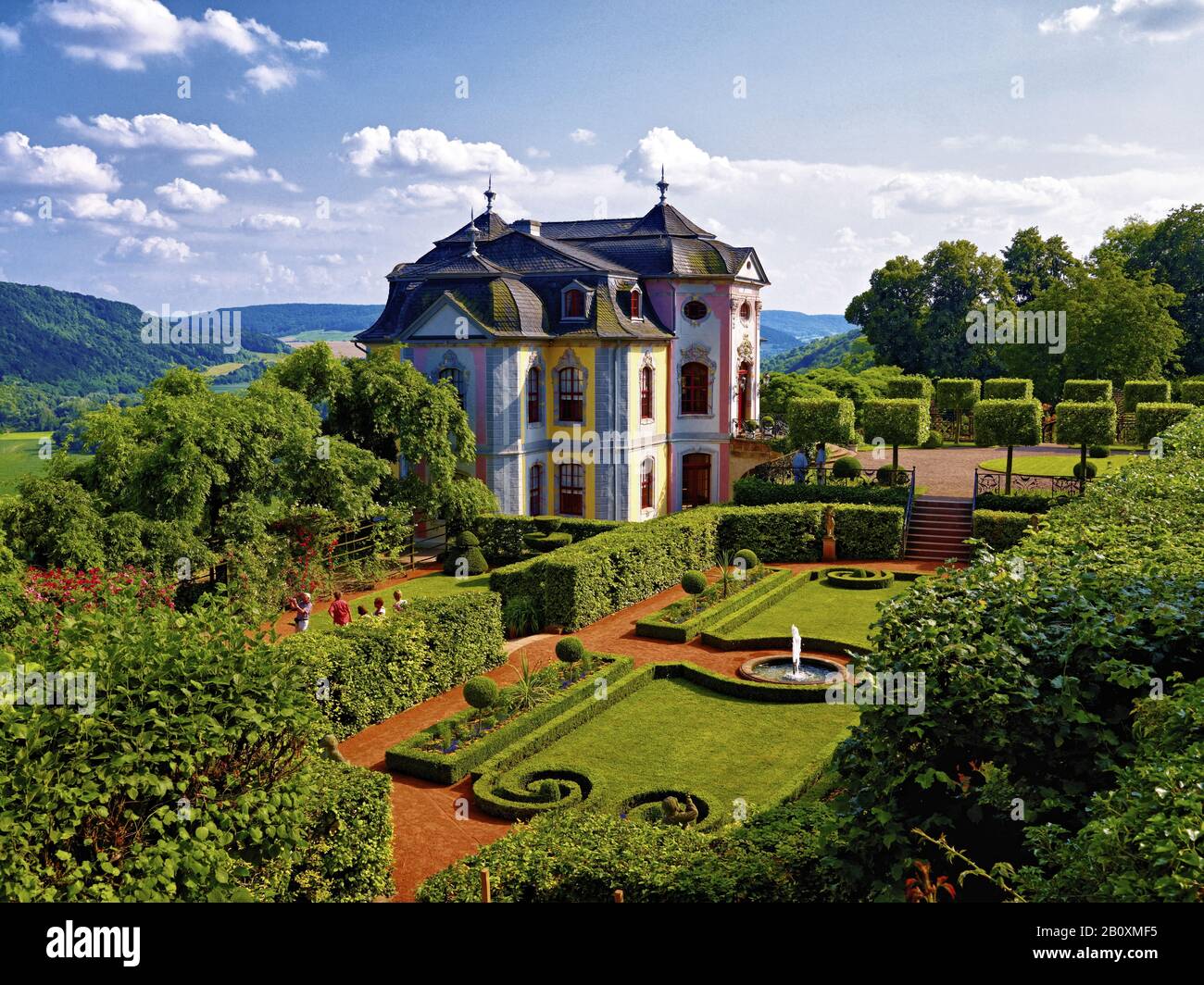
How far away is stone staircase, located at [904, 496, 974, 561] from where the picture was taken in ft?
110

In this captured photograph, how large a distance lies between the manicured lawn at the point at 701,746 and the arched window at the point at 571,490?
1914cm

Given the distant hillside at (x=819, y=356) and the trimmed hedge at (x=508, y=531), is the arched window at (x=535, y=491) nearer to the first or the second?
the trimmed hedge at (x=508, y=531)

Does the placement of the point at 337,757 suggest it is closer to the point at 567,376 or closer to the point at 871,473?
the point at 567,376

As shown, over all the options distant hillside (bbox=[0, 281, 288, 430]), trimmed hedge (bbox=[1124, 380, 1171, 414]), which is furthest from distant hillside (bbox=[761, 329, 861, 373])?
trimmed hedge (bbox=[1124, 380, 1171, 414])

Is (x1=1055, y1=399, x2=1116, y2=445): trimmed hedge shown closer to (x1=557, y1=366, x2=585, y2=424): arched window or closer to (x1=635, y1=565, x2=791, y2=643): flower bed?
(x1=635, y1=565, x2=791, y2=643): flower bed

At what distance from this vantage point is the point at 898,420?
36625 mm

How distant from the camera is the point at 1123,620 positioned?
9.00 meters

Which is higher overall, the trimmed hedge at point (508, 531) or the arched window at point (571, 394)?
the arched window at point (571, 394)

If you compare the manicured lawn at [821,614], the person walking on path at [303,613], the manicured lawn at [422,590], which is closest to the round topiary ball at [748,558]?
the manicured lawn at [821,614]

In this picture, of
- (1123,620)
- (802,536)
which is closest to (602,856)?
(1123,620)

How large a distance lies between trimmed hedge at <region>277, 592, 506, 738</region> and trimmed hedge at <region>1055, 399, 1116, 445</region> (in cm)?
2325

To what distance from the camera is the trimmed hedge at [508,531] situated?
33.6 m

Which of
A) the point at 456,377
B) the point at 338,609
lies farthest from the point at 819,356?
the point at 338,609

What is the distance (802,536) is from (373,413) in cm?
1476
